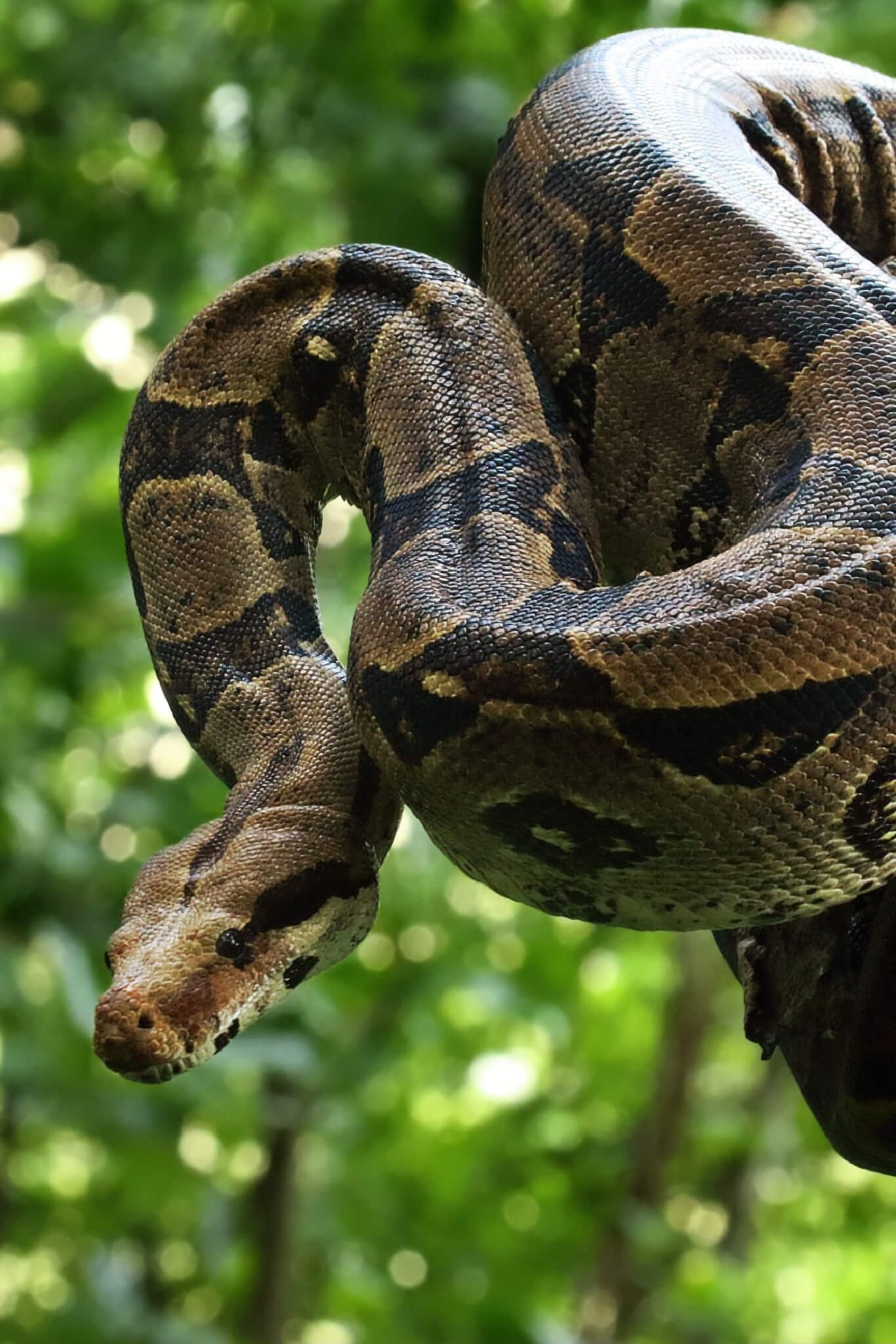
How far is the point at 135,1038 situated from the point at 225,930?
175 millimetres

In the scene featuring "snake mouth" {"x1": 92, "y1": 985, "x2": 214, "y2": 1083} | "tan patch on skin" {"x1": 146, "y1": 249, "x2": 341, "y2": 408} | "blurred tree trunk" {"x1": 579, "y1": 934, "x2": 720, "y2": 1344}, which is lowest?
"blurred tree trunk" {"x1": 579, "y1": 934, "x2": 720, "y2": 1344}

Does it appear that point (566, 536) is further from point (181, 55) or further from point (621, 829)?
point (181, 55)

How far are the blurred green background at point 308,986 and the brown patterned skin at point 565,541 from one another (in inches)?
41.6

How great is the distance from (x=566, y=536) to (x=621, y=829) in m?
0.45

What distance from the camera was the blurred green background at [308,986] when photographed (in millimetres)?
3428

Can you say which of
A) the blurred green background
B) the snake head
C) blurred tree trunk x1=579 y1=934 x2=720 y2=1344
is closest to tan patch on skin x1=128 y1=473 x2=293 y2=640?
the snake head

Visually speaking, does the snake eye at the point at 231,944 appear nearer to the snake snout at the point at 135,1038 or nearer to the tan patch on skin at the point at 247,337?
the snake snout at the point at 135,1038

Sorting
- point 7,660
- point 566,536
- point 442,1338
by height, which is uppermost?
point 566,536

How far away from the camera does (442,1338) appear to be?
4891mm

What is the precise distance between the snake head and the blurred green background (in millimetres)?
1614

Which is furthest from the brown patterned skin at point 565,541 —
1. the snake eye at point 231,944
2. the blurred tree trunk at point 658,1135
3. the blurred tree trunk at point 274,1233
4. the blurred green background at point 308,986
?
the blurred tree trunk at point 658,1135

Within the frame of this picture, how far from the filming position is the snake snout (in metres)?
1.56

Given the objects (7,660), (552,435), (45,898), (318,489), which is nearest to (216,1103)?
(45,898)

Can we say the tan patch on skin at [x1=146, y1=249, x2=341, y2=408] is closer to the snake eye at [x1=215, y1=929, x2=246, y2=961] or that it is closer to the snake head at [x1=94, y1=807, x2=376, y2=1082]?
the snake head at [x1=94, y1=807, x2=376, y2=1082]
